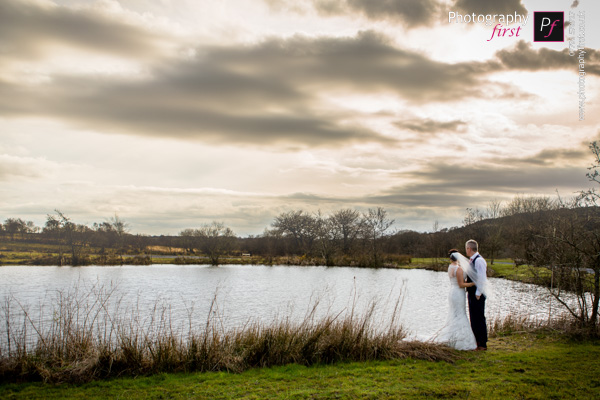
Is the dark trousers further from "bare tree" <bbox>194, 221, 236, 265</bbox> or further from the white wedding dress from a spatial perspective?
"bare tree" <bbox>194, 221, 236, 265</bbox>

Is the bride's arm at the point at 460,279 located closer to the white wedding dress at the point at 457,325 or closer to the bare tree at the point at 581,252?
the white wedding dress at the point at 457,325

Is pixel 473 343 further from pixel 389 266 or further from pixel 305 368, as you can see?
pixel 389 266

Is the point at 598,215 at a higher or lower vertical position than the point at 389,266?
higher

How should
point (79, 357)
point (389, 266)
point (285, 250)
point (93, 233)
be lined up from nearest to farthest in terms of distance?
point (79, 357)
point (389, 266)
point (93, 233)
point (285, 250)

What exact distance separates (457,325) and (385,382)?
3.13 metres

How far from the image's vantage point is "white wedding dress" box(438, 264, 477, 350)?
8.64m

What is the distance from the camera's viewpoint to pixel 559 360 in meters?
7.62

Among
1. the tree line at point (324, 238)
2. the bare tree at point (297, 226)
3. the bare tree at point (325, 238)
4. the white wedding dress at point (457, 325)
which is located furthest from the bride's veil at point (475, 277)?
the bare tree at point (297, 226)

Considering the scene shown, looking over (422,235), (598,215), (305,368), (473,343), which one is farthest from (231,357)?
(422,235)

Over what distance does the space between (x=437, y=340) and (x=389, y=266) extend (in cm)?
→ 4467

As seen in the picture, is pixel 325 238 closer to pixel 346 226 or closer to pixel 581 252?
pixel 346 226

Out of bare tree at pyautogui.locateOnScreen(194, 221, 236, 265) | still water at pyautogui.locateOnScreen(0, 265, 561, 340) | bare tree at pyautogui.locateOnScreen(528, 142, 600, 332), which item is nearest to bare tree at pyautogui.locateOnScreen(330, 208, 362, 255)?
bare tree at pyautogui.locateOnScreen(194, 221, 236, 265)

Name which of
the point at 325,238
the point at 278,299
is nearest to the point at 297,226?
the point at 325,238

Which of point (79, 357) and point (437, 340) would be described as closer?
point (79, 357)
